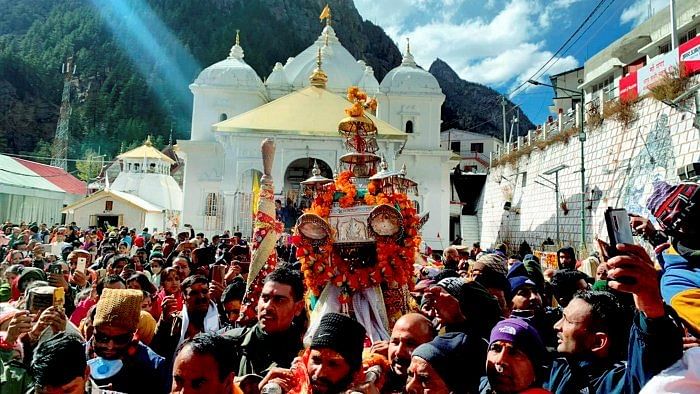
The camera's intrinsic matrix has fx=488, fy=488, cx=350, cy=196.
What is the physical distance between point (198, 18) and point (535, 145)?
7431 cm

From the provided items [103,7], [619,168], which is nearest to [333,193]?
[619,168]

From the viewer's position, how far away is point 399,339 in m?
2.81

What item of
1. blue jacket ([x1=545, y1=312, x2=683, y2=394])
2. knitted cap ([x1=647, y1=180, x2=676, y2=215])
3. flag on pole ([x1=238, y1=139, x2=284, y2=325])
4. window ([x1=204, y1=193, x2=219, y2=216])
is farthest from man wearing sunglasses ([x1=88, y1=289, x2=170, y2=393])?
window ([x1=204, y1=193, x2=219, y2=216])

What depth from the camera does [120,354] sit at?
2.84 metres

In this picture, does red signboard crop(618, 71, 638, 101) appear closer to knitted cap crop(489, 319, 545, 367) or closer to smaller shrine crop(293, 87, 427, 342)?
smaller shrine crop(293, 87, 427, 342)

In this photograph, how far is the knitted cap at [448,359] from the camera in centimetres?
237

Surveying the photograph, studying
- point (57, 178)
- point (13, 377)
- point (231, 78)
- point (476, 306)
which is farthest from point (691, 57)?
point (57, 178)

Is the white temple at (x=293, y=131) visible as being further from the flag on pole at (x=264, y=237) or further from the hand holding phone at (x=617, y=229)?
the hand holding phone at (x=617, y=229)

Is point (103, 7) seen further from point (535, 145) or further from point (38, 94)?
point (535, 145)

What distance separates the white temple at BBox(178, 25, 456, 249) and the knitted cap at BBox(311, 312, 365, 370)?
65.3 ft

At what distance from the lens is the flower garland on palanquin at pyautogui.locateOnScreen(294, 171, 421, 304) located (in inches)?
219

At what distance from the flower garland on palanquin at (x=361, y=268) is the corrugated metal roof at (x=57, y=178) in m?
35.2

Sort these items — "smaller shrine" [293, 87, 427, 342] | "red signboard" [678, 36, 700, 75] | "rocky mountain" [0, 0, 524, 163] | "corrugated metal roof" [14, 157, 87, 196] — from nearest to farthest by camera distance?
"smaller shrine" [293, 87, 427, 342] < "red signboard" [678, 36, 700, 75] < "corrugated metal roof" [14, 157, 87, 196] < "rocky mountain" [0, 0, 524, 163]

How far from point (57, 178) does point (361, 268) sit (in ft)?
130
